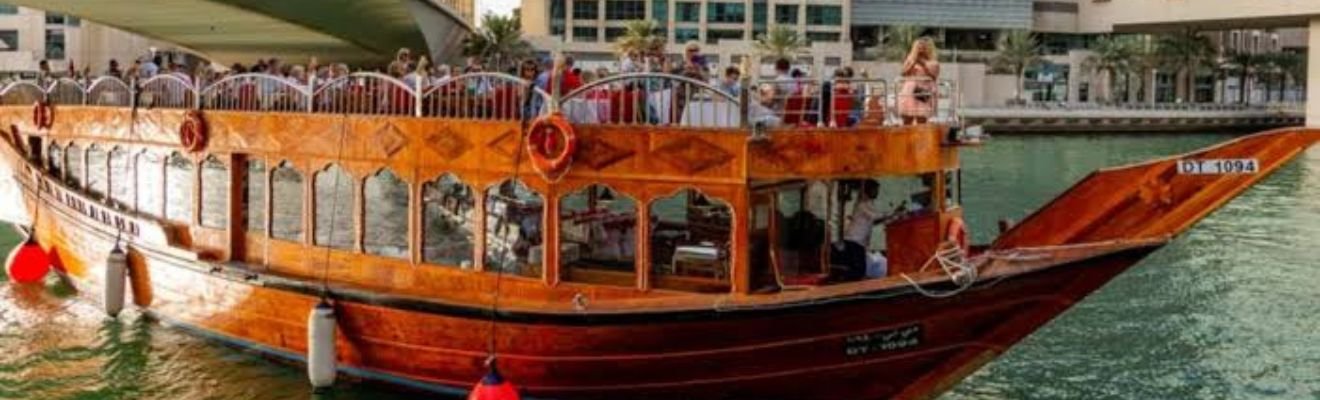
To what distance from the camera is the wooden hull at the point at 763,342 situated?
9.52 meters

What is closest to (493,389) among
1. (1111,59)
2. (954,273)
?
(954,273)

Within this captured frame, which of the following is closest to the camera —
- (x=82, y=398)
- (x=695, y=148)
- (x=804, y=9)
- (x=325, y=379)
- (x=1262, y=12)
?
(x=695, y=148)

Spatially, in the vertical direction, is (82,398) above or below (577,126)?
below

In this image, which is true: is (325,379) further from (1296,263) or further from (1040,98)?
(1040,98)

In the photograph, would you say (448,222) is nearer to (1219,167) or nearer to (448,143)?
(448,143)

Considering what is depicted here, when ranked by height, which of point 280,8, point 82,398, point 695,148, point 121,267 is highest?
point 280,8

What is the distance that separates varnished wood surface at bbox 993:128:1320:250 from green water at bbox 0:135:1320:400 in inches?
97.4

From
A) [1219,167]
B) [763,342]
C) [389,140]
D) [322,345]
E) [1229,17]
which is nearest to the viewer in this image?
[1219,167]

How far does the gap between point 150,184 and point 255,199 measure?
1.70 metres

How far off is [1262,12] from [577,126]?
6810 centimetres

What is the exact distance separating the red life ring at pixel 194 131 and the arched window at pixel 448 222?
2842 millimetres

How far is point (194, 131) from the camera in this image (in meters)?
12.8

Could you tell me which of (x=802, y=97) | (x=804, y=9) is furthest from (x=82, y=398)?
(x=804, y=9)

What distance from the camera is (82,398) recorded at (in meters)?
12.2
